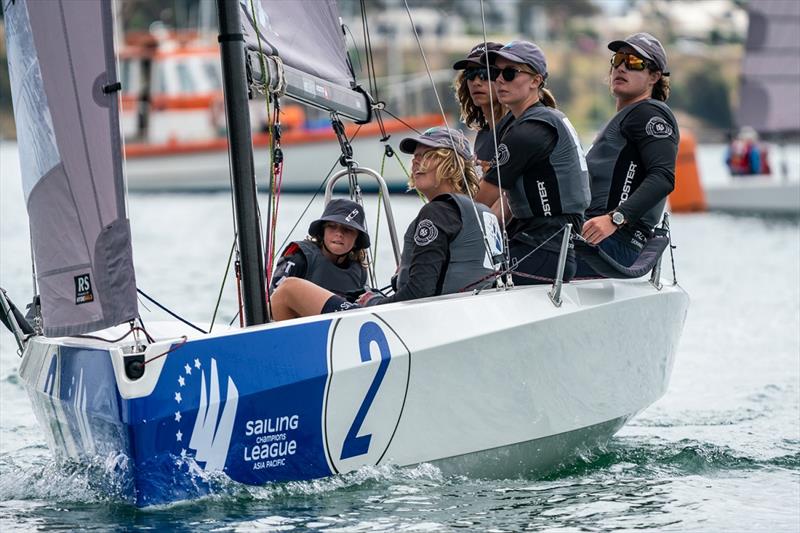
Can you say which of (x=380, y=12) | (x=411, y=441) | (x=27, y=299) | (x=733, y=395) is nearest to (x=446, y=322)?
(x=411, y=441)

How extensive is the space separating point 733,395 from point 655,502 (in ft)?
8.96

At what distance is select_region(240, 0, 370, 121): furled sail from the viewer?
199 inches

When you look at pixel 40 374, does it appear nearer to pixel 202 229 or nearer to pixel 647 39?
pixel 647 39

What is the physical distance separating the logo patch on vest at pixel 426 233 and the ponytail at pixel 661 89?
1334mm

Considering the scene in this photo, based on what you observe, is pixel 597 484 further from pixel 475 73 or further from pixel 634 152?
pixel 475 73

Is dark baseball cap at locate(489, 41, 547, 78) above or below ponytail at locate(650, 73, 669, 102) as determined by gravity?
above

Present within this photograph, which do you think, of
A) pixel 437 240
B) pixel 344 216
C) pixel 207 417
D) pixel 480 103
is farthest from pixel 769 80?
pixel 207 417

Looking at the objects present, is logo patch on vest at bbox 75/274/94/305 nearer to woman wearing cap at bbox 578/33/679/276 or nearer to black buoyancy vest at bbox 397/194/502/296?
black buoyancy vest at bbox 397/194/502/296

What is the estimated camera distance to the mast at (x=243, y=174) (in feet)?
15.1

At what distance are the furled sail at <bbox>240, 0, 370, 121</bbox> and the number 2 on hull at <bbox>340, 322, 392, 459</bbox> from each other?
988mm

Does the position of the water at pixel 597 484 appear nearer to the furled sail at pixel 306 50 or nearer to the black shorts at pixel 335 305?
the black shorts at pixel 335 305

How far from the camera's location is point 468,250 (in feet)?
16.3


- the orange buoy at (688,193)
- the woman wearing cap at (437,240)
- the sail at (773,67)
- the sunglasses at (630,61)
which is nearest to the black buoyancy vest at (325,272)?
the woman wearing cap at (437,240)

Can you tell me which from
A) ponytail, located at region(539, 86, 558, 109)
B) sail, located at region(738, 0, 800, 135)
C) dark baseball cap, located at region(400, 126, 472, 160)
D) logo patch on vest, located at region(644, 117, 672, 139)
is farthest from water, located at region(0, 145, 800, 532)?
sail, located at region(738, 0, 800, 135)
